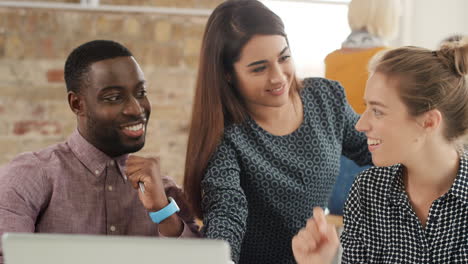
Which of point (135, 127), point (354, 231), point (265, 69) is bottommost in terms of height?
point (354, 231)

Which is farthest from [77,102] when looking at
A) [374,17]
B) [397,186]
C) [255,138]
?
[374,17]

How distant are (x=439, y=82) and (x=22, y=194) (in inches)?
37.0

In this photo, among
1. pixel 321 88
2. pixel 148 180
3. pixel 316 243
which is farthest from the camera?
pixel 321 88

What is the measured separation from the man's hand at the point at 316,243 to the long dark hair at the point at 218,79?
41cm

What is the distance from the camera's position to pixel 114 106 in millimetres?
1300

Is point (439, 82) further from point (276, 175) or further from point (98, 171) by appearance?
point (98, 171)

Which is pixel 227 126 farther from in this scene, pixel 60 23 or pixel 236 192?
pixel 60 23

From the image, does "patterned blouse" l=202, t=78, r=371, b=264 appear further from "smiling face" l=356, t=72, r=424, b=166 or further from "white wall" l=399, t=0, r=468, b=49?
"white wall" l=399, t=0, r=468, b=49

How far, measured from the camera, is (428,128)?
1318mm

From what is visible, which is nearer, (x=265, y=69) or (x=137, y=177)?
(x=137, y=177)

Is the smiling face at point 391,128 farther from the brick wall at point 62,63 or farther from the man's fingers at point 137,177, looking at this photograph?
the brick wall at point 62,63

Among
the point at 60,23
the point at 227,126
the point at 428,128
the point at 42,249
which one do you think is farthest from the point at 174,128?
the point at 42,249

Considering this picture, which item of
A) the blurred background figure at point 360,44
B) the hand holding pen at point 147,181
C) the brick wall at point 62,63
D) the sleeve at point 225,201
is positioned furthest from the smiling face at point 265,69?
the brick wall at point 62,63

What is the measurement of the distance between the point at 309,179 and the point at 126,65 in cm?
56
